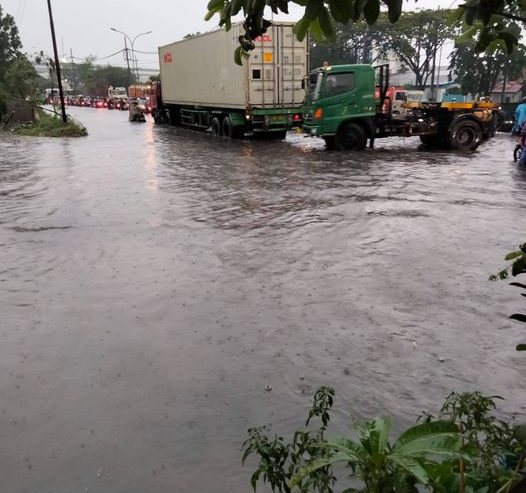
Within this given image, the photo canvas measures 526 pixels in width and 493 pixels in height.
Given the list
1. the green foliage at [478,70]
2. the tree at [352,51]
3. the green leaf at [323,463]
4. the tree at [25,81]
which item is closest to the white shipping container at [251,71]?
the tree at [25,81]

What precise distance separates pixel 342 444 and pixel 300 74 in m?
20.0

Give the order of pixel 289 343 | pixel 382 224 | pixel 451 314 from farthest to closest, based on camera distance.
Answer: pixel 382 224, pixel 451 314, pixel 289 343

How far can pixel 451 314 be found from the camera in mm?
4863

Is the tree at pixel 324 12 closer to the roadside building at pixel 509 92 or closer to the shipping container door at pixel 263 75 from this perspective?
the shipping container door at pixel 263 75

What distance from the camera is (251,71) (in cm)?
1953

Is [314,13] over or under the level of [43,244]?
over

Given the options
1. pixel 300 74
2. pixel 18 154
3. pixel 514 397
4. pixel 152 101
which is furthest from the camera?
pixel 152 101

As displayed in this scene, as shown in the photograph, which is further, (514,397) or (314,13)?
(514,397)

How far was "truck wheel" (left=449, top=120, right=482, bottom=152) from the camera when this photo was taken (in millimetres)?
17359

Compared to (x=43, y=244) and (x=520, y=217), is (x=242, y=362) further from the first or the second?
(x=520, y=217)

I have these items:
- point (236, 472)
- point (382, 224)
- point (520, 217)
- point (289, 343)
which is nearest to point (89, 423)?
point (236, 472)

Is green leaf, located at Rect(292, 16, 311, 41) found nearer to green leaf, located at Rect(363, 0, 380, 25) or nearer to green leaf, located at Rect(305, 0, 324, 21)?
green leaf, located at Rect(305, 0, 324, 21)

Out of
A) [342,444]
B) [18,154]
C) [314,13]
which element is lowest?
[18,154]

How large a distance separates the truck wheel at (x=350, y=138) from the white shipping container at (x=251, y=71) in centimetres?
320
